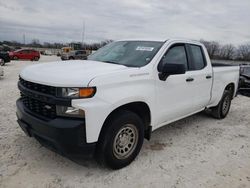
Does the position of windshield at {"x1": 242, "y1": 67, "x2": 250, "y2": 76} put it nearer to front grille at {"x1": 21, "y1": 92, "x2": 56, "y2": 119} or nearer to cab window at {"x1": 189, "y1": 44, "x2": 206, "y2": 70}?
cab window at {"x1": 189, "y1": 44, "x2": 206, "y2": 70}

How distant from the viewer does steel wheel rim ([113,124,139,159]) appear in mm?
3393

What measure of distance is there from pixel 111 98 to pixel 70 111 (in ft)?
1.73

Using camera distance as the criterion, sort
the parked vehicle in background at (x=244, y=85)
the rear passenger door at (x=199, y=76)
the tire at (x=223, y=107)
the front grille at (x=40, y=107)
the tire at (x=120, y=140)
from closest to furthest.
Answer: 1. the front grille at (x=40, y=107)
2. the tire at (x=120, y=140)
3. the rear passenger door at (x=199, y=76)
4. the tire at (x=223, y=107)
5. the parked vehicle in background at (x=244, y=85)

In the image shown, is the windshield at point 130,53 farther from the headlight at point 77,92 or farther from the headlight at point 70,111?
the headlight at point 70,111

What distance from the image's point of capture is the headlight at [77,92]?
2.86m

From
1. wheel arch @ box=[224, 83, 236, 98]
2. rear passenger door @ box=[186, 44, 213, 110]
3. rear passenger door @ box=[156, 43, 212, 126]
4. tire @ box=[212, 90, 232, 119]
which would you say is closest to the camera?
rear passenger door @ box=[156, 43, 212, 126]

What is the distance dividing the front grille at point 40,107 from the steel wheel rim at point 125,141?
905 millimetres

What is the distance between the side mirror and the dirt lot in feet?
4.29

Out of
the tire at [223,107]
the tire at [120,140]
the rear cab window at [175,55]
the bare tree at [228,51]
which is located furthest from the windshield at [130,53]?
the bare tree at [228,51]

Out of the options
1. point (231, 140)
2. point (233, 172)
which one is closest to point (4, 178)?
point (233, 172)

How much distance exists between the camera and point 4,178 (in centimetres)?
315

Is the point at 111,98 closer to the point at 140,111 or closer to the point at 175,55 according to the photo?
the point at 140,111

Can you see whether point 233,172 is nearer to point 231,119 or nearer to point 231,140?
point 231,140

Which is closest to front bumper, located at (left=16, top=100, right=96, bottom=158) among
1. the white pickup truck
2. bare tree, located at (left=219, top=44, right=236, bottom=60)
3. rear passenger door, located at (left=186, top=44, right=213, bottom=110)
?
the white pickup truck
